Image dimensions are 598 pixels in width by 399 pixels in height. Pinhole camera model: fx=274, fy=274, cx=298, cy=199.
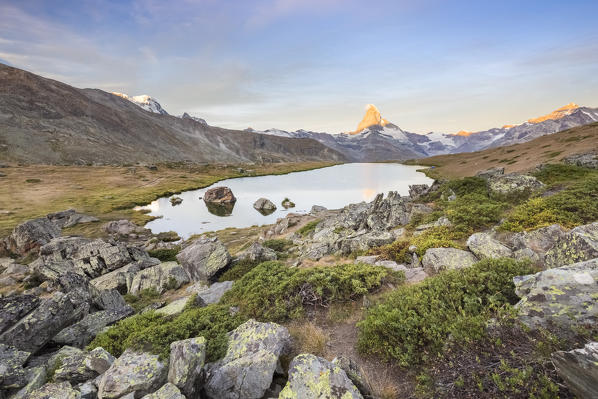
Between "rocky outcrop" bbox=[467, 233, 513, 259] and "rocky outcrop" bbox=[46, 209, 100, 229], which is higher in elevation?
"rocky outcrop" bbox=[467, 233, 513, 259]

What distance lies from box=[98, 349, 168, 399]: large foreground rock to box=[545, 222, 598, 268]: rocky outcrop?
11585 millimetres

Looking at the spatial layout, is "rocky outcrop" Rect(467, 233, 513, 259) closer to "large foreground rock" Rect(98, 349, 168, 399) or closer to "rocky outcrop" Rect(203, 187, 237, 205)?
"large foreground rock" Rect(98, 349, 168, 399)

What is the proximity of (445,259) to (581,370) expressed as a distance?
7.62 meters

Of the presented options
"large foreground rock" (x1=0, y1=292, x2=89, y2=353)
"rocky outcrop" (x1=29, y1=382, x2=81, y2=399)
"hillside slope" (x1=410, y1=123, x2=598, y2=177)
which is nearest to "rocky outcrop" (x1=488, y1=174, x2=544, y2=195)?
"rocky outcrop" (x1=29, y1=382, x2=81, y2=399)

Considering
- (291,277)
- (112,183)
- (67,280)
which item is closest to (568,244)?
(291,277)

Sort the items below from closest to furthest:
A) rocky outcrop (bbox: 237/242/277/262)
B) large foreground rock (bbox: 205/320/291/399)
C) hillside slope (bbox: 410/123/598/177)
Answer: large foreground rock (bbox: 205/320/291/399) → rocky outcrop (bbox: 237/242/277/262) → hillside slope (bbox: 410/123/598/177)

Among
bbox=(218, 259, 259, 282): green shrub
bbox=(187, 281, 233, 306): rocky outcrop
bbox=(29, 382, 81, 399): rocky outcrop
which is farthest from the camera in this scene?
bbox=(218, 259, 259, 282): green shrub

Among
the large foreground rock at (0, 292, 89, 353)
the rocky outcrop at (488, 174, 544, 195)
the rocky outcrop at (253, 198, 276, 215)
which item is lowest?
the rocky outcrop at (253, 198, 276, 215)

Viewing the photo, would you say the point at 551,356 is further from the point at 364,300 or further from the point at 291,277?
the point at 291,277

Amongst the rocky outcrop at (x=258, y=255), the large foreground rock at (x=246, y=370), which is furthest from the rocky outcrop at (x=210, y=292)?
the large foreground rock at (x=246, y=370)

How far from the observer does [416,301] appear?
310 inches

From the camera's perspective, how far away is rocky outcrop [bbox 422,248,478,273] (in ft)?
36.2

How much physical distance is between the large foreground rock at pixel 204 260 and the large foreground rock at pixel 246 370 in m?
9.80

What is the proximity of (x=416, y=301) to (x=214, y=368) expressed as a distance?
5.72m
